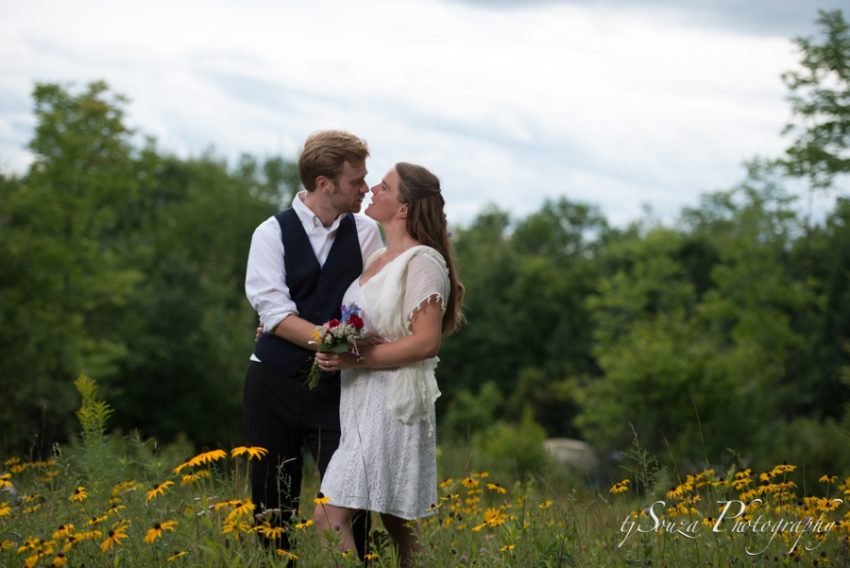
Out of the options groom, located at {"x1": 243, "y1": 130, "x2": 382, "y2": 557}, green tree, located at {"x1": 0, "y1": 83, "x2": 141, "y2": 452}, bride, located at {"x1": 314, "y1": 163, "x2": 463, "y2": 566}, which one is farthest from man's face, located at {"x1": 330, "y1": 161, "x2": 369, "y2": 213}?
green tree, located at {"x1": 0, "y1": 83, "x2": 141, "y2": 452}

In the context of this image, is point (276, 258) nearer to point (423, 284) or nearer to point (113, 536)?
point (423, 284)

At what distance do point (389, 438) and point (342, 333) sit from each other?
53cm

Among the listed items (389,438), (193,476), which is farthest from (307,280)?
(193,476)

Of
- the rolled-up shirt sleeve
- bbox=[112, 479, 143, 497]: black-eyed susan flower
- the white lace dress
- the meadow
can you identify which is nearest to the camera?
the meadow

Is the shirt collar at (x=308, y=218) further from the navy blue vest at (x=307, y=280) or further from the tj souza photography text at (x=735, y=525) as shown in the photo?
the tj souza photography text at (x=735, y=525)

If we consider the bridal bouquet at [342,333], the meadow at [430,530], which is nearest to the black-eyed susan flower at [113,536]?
the meadow at [430,530]

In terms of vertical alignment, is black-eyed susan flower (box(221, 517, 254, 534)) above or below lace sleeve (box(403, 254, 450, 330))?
below

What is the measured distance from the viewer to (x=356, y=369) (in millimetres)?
4875

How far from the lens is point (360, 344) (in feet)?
15.7

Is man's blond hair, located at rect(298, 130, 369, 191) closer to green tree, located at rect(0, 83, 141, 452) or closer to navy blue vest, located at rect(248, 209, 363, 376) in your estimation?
navy blue vest, located at rect(248, 209, 363, 376)

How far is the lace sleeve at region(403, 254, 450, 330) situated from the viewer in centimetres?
471

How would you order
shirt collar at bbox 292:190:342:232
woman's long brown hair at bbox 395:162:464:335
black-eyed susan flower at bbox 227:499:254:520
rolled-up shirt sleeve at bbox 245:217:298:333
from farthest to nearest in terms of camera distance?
shirt collar at bbox 292:190:342:232
rolled-up shirt sleeve at bbox 245:217:298:333
woman's long brown hair at bbox 395:162:464:335
black-eyed susan flower at bbox 227:499:254:520

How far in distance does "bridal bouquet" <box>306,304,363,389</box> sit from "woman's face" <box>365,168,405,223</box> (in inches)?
18.4

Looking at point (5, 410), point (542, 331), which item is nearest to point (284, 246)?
point (5, 410)
